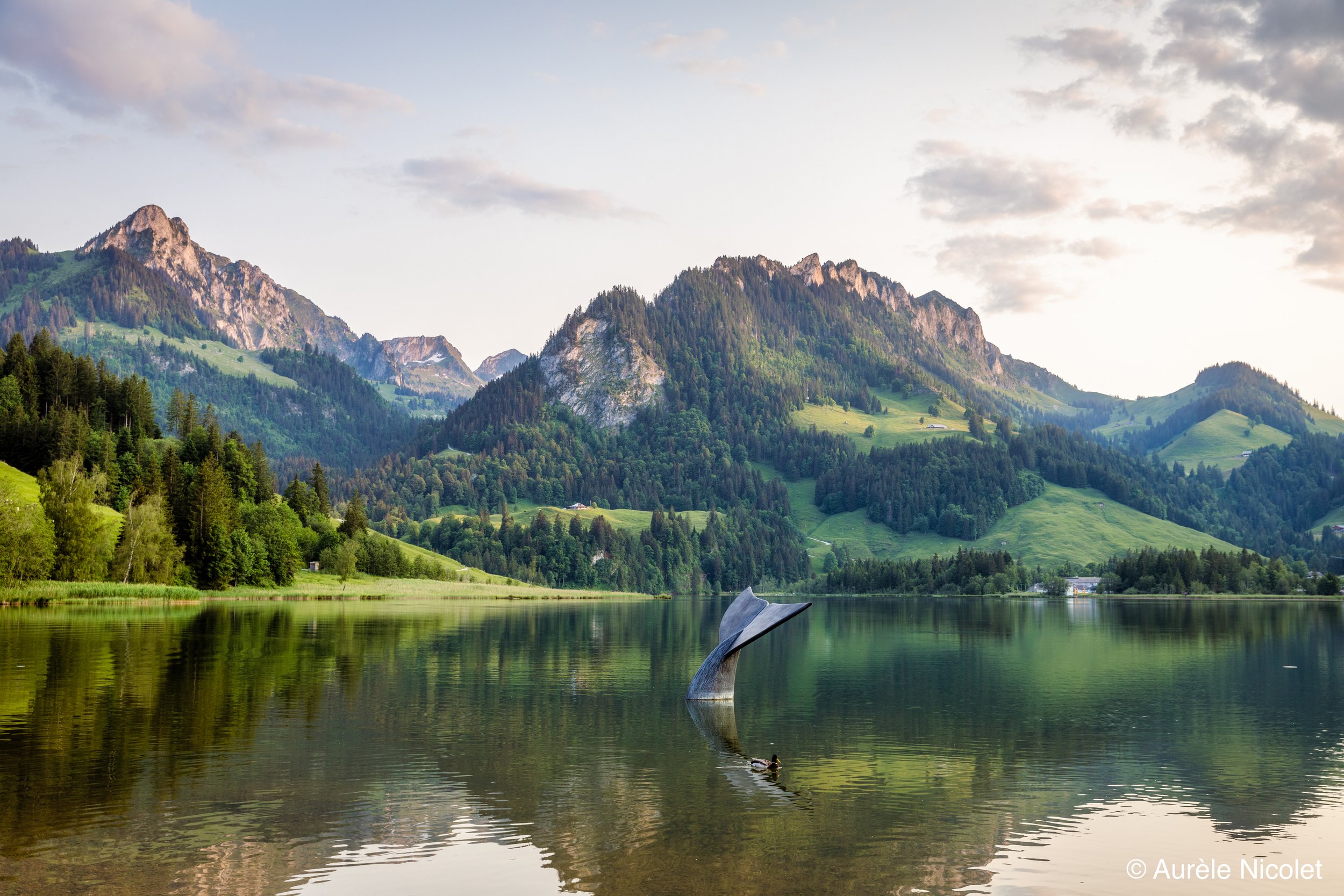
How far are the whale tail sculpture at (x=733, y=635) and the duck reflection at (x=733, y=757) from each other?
633mm

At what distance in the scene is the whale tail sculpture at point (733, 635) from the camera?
46.7 meters

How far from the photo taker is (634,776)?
1358 inches

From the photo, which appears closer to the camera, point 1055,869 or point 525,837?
point 1055,869

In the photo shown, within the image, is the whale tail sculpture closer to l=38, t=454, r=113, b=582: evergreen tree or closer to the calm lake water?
the calm lake water

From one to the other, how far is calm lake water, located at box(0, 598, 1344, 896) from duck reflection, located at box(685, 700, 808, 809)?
219 millimetres

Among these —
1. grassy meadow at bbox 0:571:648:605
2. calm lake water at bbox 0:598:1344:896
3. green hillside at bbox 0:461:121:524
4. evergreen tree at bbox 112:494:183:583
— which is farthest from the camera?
green hillside at bbox 0:461:121:524

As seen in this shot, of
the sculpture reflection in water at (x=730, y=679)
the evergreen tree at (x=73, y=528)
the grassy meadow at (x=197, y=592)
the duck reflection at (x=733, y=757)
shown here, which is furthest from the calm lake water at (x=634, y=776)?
the evergreen tree at (x=73, y=528)

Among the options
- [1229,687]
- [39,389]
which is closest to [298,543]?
[39,389]

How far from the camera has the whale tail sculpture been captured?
4672cm

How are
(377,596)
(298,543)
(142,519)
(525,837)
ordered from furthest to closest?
(298,543) → (377,596) → (142,519) → (525,837)

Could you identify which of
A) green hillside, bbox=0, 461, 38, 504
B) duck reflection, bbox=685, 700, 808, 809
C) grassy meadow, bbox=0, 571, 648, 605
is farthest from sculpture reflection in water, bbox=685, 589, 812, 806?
green hillside, bbox=0, 461, 38, 504

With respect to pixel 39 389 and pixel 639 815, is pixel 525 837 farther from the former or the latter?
pixel 39 389

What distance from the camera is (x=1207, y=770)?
3766 centimetres

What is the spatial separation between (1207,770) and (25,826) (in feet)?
121
